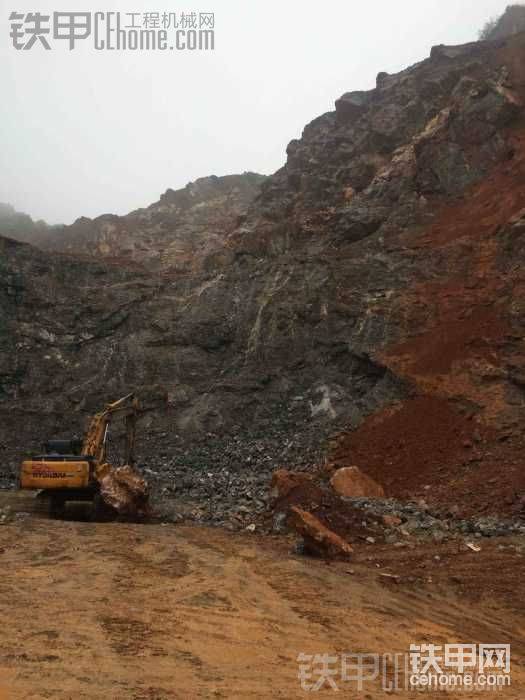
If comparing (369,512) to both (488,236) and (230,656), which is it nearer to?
(230,656)

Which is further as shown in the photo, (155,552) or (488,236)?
(488,236)

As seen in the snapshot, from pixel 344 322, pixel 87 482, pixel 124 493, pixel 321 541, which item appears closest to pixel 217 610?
pixel 321 541

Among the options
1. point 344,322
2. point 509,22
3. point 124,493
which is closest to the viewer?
point 124,493

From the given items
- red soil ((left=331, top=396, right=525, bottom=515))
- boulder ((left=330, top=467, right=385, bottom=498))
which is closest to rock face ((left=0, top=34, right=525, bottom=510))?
red soil ((left=331, top=396, right=525, bottom=515))

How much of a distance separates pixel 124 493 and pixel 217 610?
20.2ft

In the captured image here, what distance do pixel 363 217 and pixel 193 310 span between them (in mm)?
7922

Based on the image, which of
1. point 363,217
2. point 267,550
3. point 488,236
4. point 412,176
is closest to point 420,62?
point 412,176

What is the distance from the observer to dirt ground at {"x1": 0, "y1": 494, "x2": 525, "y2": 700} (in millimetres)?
4531

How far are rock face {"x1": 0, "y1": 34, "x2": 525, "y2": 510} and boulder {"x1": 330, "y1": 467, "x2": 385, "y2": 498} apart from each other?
502mm

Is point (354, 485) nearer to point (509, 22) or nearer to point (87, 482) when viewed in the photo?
point (87, 482)

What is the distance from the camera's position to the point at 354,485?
1323 cm

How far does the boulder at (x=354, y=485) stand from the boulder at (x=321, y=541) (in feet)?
11.2

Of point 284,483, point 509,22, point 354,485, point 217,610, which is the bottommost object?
point 354,485

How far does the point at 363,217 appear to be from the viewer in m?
23.2
